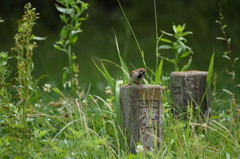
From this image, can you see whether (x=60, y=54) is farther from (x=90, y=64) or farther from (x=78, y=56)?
(x=90, y=64)

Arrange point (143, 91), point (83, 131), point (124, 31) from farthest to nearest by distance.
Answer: point (124, 31), point (83, 131), point (143, 91)

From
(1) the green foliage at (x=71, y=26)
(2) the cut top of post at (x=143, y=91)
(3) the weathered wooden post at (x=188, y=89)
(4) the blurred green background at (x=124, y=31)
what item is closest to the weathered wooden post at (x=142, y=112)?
(2) the cut top of post at (x=143, y=91)

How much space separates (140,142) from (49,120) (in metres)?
1.01

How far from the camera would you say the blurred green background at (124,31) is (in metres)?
8.27

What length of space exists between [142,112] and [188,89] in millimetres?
783

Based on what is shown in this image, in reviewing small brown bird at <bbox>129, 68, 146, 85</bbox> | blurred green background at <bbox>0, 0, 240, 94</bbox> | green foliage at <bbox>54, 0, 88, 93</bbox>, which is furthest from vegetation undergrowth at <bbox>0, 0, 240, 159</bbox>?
blurred green background at <bbox>0, 0, 240, 94</bbox>

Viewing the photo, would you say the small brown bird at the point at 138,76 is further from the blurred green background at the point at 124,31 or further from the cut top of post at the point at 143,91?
the blurred green background at the point at 124,31

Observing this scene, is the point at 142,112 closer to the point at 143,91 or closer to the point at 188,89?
the point at 143,91

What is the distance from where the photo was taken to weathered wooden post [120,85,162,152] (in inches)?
132

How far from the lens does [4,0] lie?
12.0 metres

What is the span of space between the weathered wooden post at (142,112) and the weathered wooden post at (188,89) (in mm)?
642

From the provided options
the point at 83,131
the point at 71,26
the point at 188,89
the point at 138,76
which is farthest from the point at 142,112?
the point at 71,26

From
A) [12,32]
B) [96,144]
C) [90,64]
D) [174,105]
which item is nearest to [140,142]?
[96,144]

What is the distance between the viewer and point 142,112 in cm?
338
